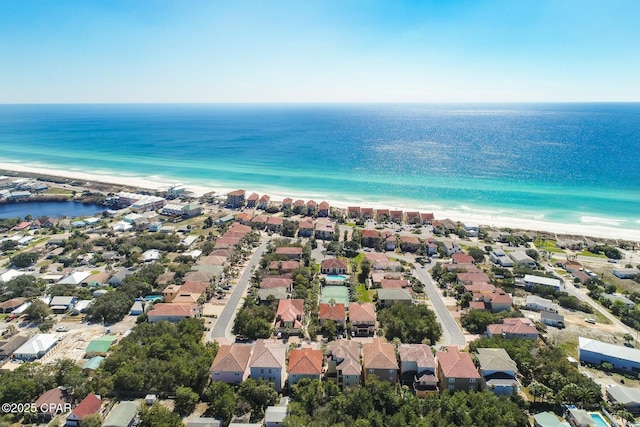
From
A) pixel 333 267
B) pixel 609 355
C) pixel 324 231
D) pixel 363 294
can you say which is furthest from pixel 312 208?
pixel 609 355

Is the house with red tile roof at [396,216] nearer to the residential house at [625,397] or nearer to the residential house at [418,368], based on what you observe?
the residential house at [418,368]

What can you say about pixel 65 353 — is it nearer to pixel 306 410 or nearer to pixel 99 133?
pixel 306 410

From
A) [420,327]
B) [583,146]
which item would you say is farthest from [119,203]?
[583,146]

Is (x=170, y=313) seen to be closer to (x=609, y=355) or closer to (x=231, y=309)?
(x=231, y=309)

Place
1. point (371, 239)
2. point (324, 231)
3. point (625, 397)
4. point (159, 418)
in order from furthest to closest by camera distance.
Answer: point (324, 231)
point (371, 239)
point (625, 397)
point (159, 418)

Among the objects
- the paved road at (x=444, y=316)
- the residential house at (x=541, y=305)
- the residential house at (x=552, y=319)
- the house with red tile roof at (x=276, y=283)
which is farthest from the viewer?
the house with red tile roof at (x=276, y=283)

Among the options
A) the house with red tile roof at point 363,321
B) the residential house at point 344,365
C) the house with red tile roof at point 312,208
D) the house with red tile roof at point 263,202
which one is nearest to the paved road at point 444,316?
the house with red tile roof at point 363,321
